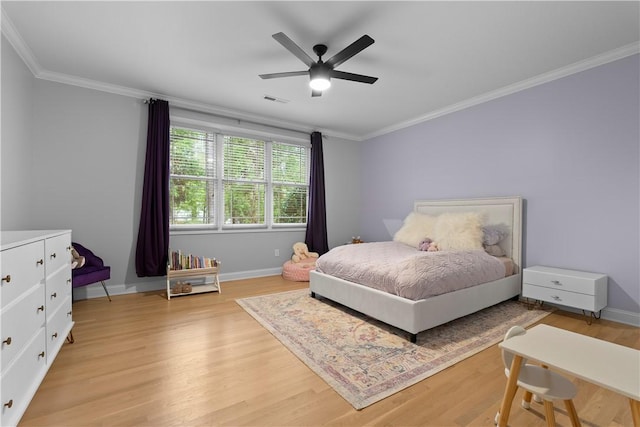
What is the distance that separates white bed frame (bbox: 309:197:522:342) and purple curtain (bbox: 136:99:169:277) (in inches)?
81.6

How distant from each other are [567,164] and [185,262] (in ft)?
15.4

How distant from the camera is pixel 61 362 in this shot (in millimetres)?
2039

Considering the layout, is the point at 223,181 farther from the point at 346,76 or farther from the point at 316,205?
the point at 346,76

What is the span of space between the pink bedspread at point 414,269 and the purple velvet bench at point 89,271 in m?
2.44

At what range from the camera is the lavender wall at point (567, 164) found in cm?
279

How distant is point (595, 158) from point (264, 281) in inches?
169

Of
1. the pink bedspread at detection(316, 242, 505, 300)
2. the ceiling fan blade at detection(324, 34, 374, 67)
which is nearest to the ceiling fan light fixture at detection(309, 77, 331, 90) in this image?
the ceiling fan blade at detection(324, 34, 374, 67)

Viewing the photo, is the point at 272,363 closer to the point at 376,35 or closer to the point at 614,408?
the point at 614,408

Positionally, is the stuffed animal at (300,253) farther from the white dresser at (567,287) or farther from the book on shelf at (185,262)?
the white dresser at (567,287)

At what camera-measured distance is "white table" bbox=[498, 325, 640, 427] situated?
1.05 metres

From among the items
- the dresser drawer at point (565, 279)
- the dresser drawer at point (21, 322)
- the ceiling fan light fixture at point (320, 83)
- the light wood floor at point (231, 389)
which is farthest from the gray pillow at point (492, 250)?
the dresser drawer at point (21, 322)

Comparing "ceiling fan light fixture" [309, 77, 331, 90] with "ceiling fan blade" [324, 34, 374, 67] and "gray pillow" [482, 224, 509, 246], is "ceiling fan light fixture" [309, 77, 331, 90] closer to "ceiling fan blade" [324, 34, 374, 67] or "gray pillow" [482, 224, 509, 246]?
"ceiling fan blade" [324, 34, 374, 67]

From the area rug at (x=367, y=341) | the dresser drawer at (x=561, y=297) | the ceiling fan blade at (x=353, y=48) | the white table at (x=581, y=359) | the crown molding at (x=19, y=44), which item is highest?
the crown molding at (x=19, y=44)

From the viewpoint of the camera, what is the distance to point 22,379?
146 cm
